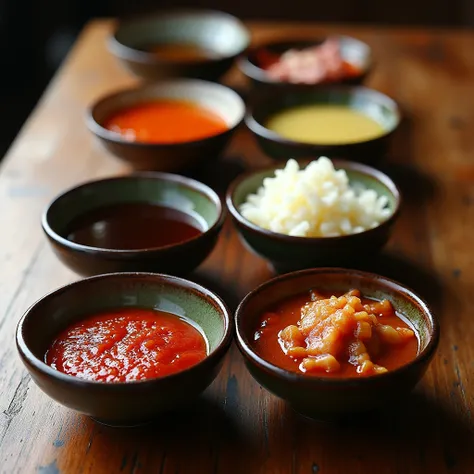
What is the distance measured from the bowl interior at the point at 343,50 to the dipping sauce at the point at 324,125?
0.97ft

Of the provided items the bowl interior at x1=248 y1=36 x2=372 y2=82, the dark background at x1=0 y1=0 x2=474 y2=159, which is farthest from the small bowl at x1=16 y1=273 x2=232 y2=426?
the dark background at x1=0 y1=0 x2=474 y2=159

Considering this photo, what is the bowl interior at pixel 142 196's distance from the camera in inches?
76.0

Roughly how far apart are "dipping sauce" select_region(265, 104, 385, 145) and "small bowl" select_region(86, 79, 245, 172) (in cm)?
14

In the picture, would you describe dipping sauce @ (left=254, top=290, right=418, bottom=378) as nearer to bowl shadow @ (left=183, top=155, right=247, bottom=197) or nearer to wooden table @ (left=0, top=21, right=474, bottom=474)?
wooden table @ (left=0, top=21, right=474, bottom=474)

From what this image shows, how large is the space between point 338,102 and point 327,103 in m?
0.03

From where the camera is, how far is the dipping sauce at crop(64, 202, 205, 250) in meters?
1.88

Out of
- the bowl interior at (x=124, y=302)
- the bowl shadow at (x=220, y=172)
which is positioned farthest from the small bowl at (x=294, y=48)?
the bowl interior at (x=124, y=302)

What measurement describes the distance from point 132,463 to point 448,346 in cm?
68

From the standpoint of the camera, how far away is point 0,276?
6.19 feet

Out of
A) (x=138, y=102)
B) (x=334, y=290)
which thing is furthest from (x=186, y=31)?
Result: (x=334, y=290)

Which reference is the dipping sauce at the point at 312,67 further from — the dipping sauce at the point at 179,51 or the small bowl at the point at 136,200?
the small bowl at the point at 136,200

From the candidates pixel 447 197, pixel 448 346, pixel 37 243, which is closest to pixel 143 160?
pixel 37 243

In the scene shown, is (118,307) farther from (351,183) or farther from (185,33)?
(185,33)

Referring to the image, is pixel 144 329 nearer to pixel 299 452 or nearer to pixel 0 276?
pixel 299 452
